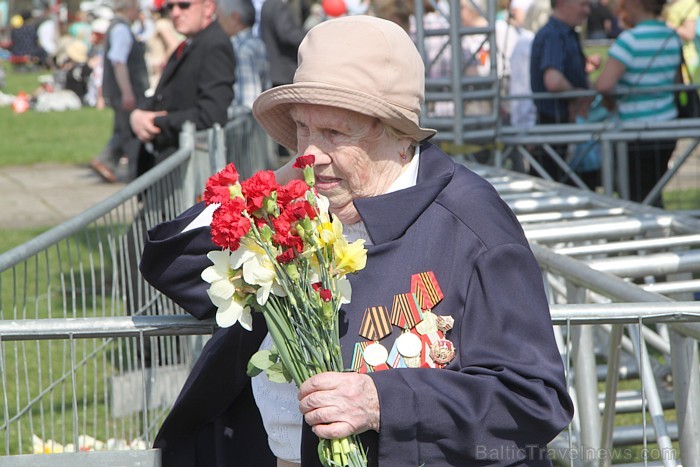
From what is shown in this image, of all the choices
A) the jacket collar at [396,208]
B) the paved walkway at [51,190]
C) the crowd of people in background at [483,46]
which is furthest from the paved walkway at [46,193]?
the jacket collar at [396,208]

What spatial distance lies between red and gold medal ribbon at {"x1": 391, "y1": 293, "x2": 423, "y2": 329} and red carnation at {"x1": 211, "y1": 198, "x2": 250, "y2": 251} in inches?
14.5

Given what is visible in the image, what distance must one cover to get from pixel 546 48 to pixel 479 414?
670 centimetres

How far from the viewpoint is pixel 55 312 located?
4.99 meters

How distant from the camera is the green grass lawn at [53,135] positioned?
15.2 m

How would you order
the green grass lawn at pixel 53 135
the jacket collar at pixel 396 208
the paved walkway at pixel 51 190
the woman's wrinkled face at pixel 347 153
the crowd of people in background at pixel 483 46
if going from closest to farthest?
the jacket collar at pixel 396 208 < the woman's wrinkled face at pixel 347 153 < the crowd of people in background at pixel 483 46 < the paved walkway at pixel 51 190 < the green grass lawn at pixel 53 135

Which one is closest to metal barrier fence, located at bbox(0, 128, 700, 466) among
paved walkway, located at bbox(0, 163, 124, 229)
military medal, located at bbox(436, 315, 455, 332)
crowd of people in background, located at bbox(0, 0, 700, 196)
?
military medal, located at bbox(436, 315, 455, 332)

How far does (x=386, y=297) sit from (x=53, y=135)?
16752mm

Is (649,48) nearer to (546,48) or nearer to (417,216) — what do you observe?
(546,48)

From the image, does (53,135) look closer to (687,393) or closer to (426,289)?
(687,393)

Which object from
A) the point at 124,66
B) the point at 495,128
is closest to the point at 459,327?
the point at 495,128

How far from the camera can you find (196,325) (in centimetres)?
261

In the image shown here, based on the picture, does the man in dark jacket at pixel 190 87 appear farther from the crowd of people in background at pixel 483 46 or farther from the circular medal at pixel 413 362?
the circular medal at pixel 413 362

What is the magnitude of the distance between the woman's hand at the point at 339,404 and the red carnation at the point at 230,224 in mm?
302

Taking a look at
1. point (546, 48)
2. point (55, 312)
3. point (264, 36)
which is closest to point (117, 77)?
Result: point (264, 36)
